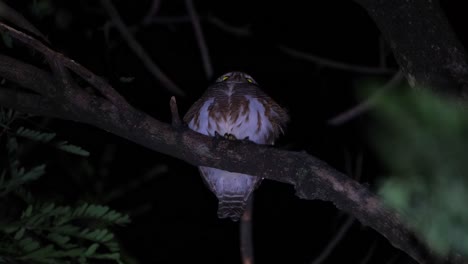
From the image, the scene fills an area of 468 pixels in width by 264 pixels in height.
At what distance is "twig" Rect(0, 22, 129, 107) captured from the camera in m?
2.47

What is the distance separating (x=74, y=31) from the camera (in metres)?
5.36

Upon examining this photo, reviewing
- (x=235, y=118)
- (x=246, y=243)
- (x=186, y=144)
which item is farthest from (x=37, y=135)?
(x=246, y=243)

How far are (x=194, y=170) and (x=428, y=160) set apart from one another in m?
6.78

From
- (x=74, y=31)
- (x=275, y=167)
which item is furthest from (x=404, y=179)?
(x=74, y=31)

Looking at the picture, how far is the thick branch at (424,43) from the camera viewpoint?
2.31 metres

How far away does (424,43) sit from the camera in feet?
7.79

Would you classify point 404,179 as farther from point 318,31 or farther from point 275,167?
point 318,31

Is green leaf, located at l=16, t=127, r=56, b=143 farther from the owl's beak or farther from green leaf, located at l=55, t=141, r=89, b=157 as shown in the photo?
the owl's beak

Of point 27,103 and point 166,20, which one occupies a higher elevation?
point 166,20

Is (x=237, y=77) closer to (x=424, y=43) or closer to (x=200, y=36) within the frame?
(x=200, y=36)

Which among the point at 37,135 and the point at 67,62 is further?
the point at 37,135

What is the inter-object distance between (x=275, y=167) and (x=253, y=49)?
4418mm

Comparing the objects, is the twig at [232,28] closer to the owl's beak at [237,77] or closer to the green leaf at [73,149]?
the owl's beak at [237,77]

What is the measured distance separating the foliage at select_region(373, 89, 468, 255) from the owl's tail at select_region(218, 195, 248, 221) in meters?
3.53
